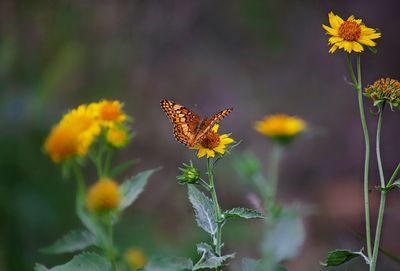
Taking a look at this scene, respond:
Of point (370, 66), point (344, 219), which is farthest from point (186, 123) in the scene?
point (370, 66)

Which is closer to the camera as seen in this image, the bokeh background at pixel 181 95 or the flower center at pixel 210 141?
the flower center at pixel 210 141

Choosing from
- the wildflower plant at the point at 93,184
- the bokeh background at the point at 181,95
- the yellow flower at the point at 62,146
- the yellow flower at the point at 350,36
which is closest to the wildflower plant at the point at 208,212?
the wildflower plant at the point at 93,184

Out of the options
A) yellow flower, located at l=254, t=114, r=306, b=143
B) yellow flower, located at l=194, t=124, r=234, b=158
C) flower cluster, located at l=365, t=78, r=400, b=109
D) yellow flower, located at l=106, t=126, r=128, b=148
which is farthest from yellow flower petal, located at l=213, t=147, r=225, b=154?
flower cluster, located at l=365, t=78, r=400, b=109

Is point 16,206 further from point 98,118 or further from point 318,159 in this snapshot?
point 318,159

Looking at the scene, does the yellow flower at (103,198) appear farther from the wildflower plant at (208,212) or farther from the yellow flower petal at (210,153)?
the yellow flower petal at (210,153)

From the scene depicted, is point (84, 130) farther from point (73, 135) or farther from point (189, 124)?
point (189, 124)

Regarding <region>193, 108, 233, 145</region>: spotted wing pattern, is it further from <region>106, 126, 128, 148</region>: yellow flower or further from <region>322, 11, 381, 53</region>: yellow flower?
<region>322, 11, 381, 53</region>: yellow flower
